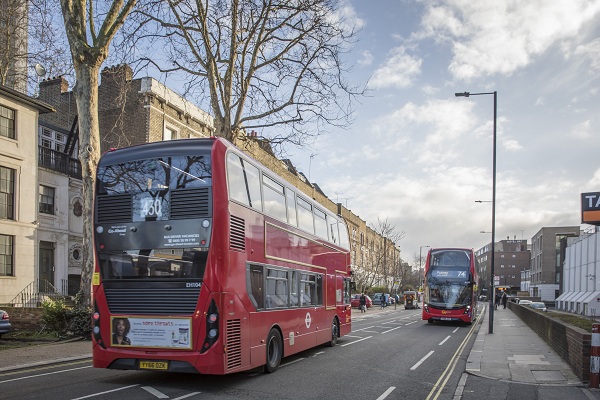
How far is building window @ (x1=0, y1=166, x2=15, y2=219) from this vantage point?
2255cm

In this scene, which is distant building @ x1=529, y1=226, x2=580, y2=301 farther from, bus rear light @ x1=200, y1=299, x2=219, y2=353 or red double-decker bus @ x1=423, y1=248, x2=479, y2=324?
bus rear light @ x1=200, y1=299, x2=219, y2=353

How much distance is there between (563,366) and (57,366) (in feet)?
37.1

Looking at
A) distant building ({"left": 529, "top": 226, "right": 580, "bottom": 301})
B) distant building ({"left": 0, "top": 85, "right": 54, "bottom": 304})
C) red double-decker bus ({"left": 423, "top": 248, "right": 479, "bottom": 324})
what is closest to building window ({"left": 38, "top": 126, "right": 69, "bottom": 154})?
distant building ({"left": 0, "top": 85, "right": 54, "bottom": 304})

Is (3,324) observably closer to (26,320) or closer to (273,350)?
(26,320)

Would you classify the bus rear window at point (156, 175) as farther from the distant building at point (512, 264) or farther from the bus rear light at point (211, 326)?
the distant building at point (512, 264)

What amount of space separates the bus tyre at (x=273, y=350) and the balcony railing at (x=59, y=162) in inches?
743

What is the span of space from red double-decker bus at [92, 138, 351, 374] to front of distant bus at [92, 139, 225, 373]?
17 mm

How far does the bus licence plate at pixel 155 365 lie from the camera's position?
28.3ft

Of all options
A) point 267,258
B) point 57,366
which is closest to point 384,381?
point 267,258

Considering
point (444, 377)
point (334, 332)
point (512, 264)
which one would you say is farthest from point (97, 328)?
point (512, 264)

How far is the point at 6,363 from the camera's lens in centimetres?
1169

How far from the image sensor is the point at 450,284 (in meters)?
26.9

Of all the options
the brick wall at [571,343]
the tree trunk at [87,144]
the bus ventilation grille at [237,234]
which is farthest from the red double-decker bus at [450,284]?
the bus ventilation grille at [237,234]

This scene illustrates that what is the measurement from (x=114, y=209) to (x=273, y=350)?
436cm
